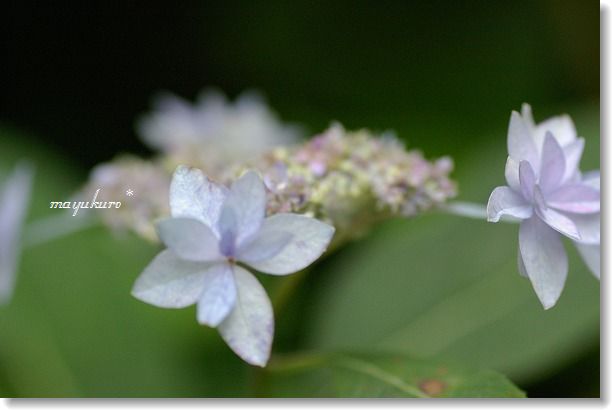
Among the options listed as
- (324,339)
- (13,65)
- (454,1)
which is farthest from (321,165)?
(13,65)

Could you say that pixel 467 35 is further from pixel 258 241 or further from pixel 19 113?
pixel 258 241

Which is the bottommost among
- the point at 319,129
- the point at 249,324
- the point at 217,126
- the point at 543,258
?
the point at 249,324

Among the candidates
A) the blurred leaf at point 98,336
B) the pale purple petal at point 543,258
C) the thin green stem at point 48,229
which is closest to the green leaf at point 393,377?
the pale purple petal at point 543,258

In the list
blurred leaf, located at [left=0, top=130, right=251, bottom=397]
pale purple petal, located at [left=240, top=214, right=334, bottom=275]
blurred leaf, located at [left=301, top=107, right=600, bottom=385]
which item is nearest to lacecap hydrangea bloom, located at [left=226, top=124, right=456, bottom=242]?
pale purple petal, located at [left=240, top=214, right=334, bottom=275]

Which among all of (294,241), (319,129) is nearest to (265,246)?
(294,241)

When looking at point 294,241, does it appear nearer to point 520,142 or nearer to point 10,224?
point 520,142

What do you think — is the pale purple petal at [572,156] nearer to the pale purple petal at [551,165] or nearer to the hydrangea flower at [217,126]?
the pale purple petal at [551,165]

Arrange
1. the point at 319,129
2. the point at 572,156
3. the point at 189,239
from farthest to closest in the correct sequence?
the point at 319,129, the point at 572,156, the point at 189,239
